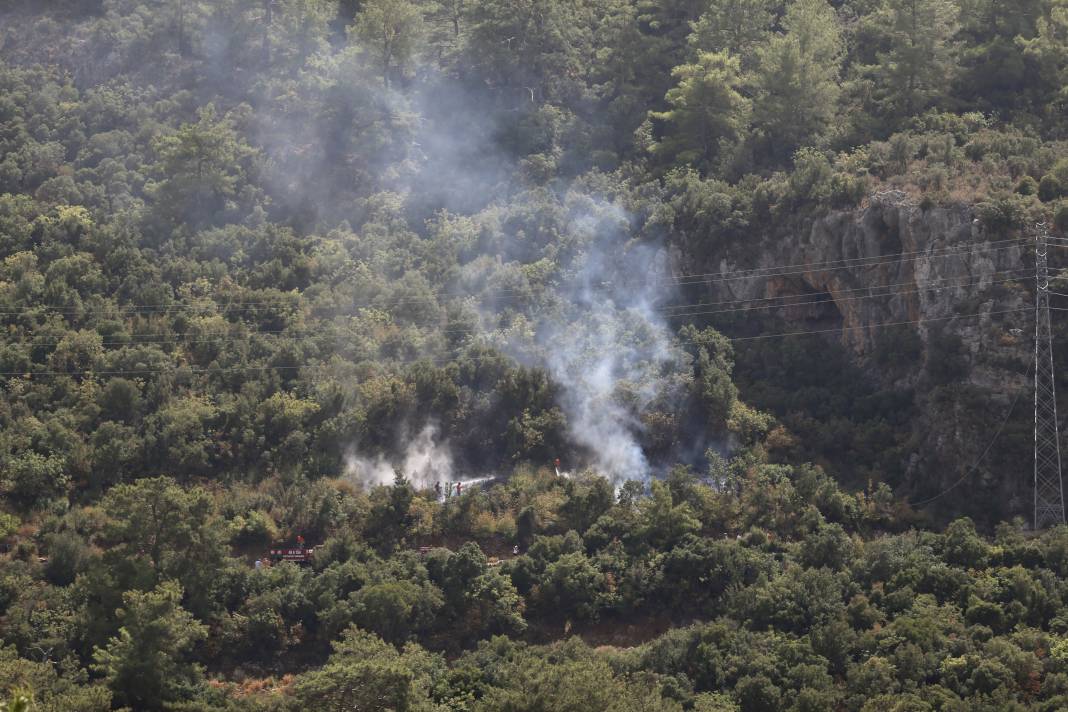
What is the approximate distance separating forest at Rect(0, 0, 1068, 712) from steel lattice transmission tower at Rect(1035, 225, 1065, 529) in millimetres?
734

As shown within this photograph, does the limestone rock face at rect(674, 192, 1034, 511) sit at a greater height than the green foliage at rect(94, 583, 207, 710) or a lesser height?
greater

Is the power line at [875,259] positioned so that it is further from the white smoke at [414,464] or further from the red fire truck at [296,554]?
the red fire truck at [296,554]

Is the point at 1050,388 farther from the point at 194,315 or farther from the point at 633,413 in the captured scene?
the point at 194,315

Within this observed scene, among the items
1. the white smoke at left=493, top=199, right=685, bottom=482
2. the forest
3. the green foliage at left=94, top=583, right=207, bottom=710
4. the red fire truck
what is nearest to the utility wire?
the forest

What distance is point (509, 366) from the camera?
169ft

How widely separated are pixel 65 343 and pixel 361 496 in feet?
38.5

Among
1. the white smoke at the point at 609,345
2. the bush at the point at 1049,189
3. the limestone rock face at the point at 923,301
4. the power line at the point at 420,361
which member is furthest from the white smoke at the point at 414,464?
the bush at the point at 1049,189

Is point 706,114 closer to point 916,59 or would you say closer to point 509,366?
point 916,59

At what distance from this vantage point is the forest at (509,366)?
135ft

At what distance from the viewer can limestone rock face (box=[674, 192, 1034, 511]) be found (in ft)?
154

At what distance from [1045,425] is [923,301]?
20.6ft

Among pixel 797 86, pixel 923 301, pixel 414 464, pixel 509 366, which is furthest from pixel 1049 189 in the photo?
pixel 414 464

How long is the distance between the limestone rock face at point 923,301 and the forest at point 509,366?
0.77 ft

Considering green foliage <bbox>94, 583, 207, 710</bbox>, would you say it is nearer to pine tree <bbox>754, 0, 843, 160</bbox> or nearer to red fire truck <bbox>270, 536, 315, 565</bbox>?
red fire truck <bbox>270, 536, 315, 565</bbox>
